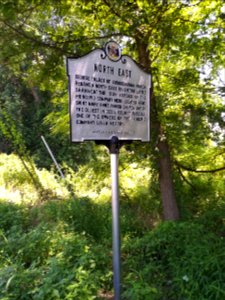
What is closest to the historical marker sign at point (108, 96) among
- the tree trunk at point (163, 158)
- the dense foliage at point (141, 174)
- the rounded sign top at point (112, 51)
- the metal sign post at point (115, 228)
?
the rounded sign top at point (112, 51)

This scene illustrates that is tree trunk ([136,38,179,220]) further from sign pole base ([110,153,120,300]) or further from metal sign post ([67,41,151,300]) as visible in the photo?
sign pole base ([110,153,120,300])

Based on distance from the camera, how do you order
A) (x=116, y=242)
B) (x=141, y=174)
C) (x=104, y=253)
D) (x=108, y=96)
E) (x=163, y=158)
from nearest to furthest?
(x=116, y=242)
(x=108, y=96)
(x=104, y=253)
(x=163, y=158)
(x=141, y=174)

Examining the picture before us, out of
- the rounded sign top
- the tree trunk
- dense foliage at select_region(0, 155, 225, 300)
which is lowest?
dense foliage at select_region(0, 155, 225, 300)

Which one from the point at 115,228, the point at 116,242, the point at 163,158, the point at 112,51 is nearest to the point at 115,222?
the point at 115,228

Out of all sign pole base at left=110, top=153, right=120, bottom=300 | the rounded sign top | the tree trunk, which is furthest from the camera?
the tree trunk

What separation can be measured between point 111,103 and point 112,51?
49 centimetres

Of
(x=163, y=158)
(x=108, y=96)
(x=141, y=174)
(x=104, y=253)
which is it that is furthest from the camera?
(x=141, y=174)

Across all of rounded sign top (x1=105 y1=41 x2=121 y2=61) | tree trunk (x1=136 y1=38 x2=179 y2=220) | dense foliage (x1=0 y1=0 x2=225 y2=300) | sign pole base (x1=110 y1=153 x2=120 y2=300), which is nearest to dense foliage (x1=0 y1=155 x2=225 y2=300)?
dense foliage (x1=0 y1=0 x2=225 y2=300)

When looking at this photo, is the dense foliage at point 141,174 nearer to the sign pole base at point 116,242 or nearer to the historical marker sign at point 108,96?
the sign pole base at point 116,242

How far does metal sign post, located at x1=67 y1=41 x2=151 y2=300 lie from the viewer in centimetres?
325

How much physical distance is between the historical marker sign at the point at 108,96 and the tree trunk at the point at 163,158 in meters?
1.22

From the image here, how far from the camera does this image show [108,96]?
347 centimetres

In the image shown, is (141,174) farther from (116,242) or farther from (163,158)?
(116,242)

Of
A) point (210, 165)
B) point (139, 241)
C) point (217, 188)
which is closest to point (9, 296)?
point (139, 241)
